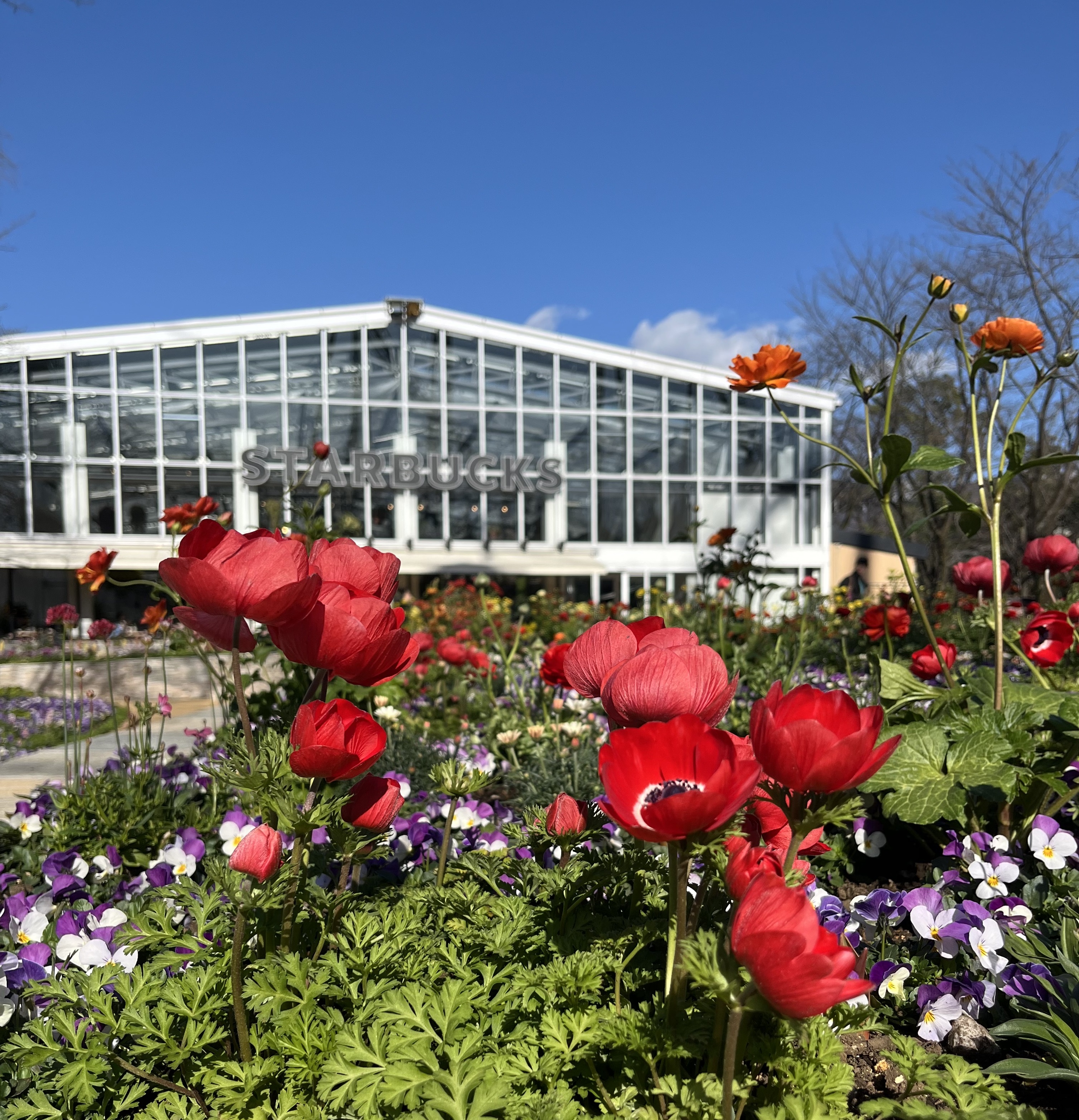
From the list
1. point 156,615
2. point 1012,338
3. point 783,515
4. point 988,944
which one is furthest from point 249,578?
point 783,515

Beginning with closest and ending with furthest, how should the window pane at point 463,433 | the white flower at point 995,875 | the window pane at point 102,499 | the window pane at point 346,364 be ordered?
the white flower at point 995,875
the window pane at point 102,499
the window pane at point 346,364
the window pane at point 463,433

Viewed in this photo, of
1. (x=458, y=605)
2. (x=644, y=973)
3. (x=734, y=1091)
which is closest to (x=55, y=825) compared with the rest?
(x=644, y=973)

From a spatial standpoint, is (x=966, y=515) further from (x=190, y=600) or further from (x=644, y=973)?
(x=190, y=600)

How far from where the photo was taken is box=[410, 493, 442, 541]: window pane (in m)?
14.9

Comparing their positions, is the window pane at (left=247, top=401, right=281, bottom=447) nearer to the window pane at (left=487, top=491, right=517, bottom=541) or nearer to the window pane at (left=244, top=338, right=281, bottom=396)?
the window pane at (left=244, top=338, right=281, bottom=396)

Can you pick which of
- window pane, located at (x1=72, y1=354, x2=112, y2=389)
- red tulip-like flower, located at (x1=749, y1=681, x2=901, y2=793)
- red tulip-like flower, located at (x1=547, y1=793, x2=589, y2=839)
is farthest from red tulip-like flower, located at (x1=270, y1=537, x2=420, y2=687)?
window pane, located at (x1=72, y1=354, x2=112, y2=389)

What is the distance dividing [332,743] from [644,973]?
434mm

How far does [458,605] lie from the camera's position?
762 cm

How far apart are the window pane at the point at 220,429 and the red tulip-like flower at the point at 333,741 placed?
49.0 ft

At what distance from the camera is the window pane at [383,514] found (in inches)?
581

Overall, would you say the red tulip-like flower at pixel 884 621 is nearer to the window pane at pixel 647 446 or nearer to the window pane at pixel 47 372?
the window pane at pixel 647 446

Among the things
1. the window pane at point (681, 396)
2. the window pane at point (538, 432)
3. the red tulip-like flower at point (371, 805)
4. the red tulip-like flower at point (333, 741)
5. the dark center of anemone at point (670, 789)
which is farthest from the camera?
the window pane at point (681, 396)

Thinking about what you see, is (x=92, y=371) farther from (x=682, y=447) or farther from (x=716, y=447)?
(x=716, y=447)

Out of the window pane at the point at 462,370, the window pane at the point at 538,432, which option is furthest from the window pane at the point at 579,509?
the window pane at the point at 462,370
